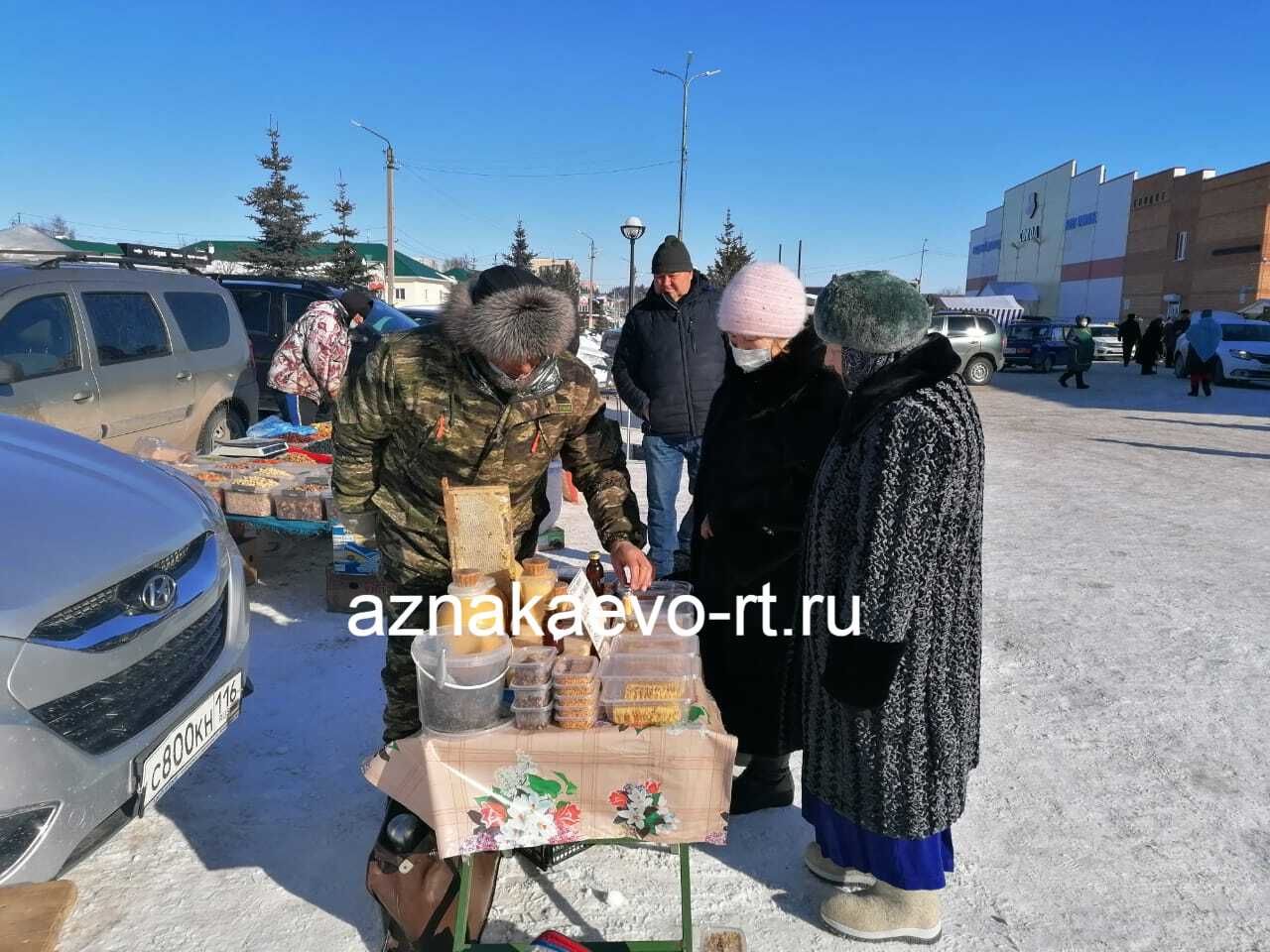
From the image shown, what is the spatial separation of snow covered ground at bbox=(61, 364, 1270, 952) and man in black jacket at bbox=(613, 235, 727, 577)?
1.87 metres

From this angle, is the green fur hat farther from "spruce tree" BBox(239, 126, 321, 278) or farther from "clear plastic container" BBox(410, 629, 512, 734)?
"spruce tree" BBox(239, 126, 321, 278)

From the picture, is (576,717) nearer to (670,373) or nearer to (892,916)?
(892,916)

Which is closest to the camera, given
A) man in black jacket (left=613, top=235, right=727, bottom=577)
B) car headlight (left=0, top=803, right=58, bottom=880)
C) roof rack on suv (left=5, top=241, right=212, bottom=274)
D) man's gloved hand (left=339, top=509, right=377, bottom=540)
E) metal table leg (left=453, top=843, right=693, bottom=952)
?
car headlight (left=0, top=803, right=58, bottom=880)

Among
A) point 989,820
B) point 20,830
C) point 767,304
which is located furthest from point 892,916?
point 20,830

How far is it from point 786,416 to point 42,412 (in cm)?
451

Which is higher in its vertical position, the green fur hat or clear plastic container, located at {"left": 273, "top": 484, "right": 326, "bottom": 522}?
the green fur hat

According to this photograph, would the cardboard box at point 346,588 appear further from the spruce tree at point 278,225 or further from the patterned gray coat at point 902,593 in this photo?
the spruce tree at point 278,225

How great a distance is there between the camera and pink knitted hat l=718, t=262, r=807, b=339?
242 centimetres

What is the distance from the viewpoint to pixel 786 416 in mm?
2547

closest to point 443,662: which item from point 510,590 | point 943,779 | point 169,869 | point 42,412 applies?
point 510,590

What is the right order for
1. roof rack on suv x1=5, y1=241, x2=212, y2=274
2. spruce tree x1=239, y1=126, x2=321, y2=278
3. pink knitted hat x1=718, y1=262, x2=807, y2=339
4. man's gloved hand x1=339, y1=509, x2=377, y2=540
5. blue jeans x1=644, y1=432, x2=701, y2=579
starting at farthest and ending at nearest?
spruce tree x1=239, y1=126, x2=321, y2=278, roof rack on suv x1=5, y1=241, x2=212, y2=274, blue jeans x1=644, y1=432, x2=701, y2=579, man's gloved hand x1=339, y1=509, x2=377, y2=540, pink knitted hat x1=718, y1=262, x2=807, y2=339

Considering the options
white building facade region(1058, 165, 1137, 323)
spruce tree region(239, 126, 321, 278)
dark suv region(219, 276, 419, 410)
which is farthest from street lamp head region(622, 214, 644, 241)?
white building facade region(1058, 165, 1137, 323)

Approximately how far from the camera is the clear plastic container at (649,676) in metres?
1.92

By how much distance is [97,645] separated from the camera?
203 centimetres
